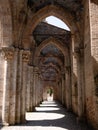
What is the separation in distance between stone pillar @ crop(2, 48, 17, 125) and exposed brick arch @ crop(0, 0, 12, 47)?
0.44 m

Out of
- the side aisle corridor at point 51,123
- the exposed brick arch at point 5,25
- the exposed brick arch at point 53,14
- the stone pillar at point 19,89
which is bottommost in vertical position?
the side aisle corridor at point 51,123

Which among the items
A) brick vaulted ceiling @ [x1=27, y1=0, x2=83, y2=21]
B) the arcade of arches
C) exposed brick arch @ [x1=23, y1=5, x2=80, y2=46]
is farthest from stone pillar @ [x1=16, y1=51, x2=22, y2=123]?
brick vaulted ceiling @ [x1=27, y1=0, x2=83, y2=21]

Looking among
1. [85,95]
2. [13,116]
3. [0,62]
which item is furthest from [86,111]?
[0,62]

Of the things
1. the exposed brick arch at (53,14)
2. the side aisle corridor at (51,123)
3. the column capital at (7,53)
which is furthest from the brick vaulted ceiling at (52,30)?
the side aisle corridor at (51,123)

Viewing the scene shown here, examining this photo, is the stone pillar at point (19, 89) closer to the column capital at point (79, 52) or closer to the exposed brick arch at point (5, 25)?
the exposed brick arch at point (5, 25)

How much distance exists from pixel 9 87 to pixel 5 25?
266 cm

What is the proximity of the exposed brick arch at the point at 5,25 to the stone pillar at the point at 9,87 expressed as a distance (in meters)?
0.44

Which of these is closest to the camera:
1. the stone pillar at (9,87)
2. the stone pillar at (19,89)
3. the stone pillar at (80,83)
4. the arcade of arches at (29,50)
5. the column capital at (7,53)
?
the arcade of arches at (29,50)

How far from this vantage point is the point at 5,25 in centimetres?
1068

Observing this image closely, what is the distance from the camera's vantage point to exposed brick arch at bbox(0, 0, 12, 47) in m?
10.5

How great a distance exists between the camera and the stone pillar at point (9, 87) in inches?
393

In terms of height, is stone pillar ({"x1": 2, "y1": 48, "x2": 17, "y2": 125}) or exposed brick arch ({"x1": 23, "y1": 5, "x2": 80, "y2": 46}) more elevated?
exposed brick arch ({"x1": 23, "y1": 5, "x2": 80, "y2": 46})

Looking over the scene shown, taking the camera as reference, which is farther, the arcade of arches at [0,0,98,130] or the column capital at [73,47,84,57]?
the column capital at [73,47,84,57]

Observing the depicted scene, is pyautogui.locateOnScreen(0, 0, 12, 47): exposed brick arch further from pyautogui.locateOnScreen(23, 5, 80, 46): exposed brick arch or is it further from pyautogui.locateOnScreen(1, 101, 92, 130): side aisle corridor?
pyautogui.locateOnScreen(1, 101, 92, 130): side aisle corridor
